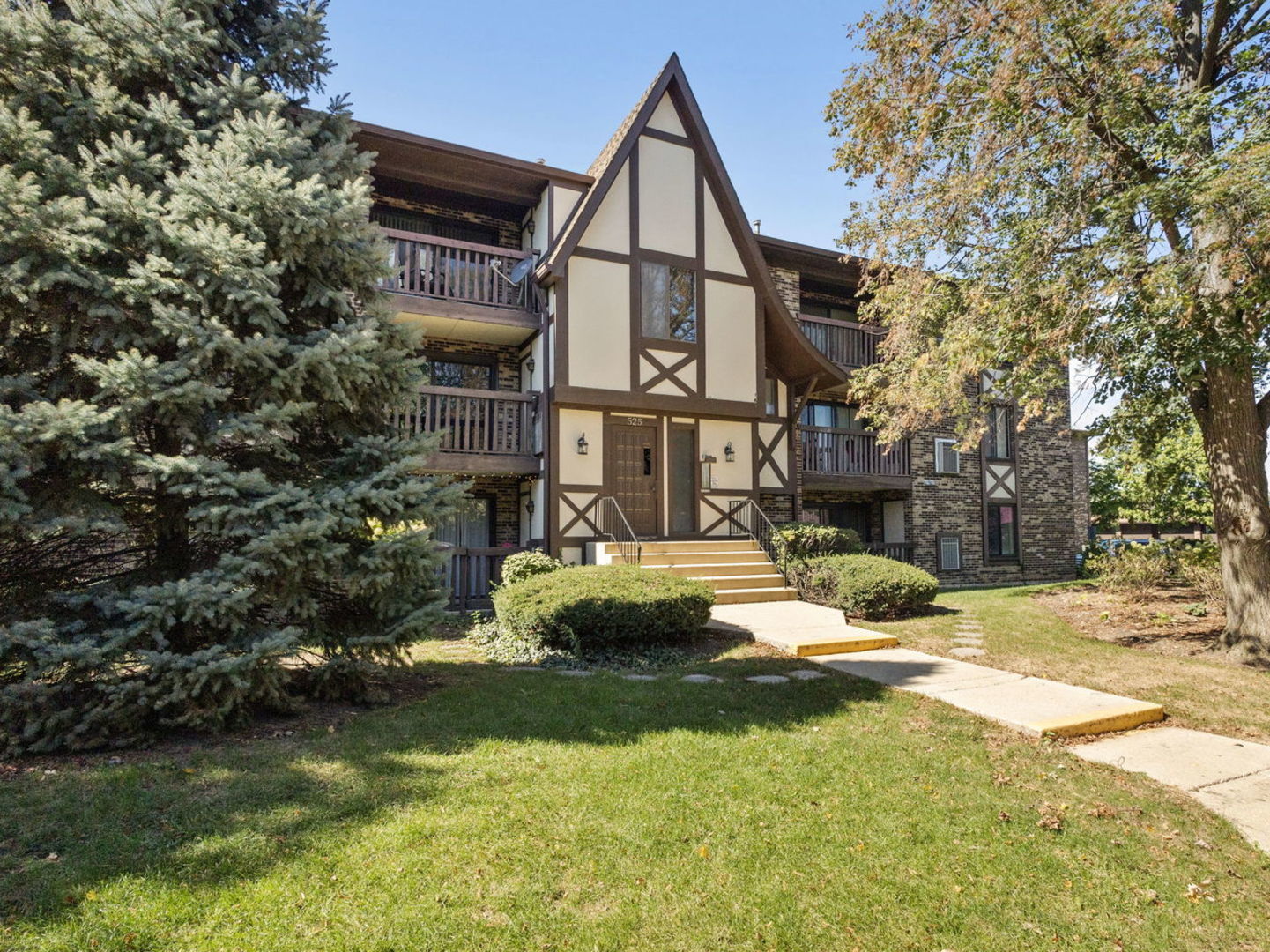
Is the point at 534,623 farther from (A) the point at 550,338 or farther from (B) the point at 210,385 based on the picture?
(A) the point at 550,338

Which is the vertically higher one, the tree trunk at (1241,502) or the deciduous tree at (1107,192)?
the deciduous tree at (1107,192)

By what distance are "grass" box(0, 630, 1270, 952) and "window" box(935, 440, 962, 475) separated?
43.4 ft

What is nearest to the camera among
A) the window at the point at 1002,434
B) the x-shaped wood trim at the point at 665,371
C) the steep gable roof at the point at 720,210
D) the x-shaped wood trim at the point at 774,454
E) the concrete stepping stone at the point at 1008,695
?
the concrete stepping stone at the point at 1008,695

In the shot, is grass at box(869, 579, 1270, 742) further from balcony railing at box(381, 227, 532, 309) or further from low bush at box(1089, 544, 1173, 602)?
balcony railing at box(381, 227, 532, 309)

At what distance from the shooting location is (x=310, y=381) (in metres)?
4.72

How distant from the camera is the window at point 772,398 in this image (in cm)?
1420

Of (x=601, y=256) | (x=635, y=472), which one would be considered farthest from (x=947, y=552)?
(x=601, y=256)

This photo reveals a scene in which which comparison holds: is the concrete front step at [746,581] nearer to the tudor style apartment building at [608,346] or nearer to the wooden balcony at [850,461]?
the tudor style apartment building at [608,346]

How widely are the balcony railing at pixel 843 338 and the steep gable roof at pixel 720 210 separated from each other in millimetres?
1242

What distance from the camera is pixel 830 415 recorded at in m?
16.2

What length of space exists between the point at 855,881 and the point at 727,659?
13.7 ft

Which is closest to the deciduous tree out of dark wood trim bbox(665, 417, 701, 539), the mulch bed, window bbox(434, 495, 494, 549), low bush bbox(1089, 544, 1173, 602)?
the mulch bed

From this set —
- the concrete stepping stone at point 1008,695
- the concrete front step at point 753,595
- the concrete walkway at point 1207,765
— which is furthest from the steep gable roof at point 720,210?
the concrete walkway at point 1207,765

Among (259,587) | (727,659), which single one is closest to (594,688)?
(727,659)
